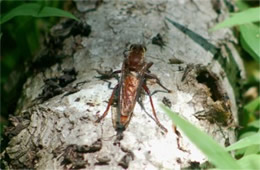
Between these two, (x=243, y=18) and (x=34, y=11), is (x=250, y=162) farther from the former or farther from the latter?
(x=34, y=11)

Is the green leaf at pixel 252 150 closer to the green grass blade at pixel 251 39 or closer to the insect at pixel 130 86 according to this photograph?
the insect at pixel 130 86

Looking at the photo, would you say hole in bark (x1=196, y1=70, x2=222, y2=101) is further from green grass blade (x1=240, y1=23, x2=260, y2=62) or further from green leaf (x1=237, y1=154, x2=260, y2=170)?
green leaf (x1=237, y1=154, x2=260, y2=170)

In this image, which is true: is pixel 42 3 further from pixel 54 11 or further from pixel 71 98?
pixel 71 98

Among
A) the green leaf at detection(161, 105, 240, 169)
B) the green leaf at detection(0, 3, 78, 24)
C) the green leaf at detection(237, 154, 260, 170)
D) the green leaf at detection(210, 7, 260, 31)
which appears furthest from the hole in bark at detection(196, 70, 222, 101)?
the green leaf at detection(0, 3, 78, 24)

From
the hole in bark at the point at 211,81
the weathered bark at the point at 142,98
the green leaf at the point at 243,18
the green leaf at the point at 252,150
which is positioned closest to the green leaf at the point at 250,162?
the weathered bark at the point at 142,98

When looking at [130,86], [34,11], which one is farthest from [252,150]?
[34,11]

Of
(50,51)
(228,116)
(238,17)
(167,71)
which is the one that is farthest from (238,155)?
(50,51)
